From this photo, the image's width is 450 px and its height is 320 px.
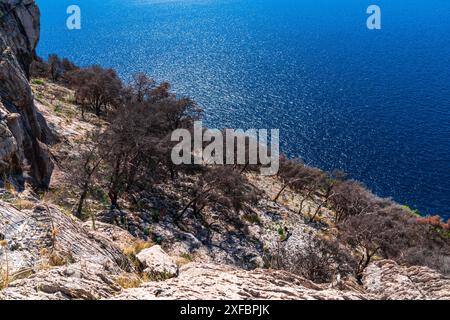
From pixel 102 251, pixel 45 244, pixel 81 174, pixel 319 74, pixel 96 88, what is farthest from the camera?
pixel 319 74

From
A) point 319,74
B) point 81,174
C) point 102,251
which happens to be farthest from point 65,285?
point 319,74

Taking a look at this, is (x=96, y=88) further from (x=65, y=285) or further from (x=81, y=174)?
(x=65, y=285)

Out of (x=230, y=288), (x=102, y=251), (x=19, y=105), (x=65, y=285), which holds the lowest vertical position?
(x=230, y=288)

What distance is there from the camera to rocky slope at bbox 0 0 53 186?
53.2 ft

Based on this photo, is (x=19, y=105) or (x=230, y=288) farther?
(x=19, y=105)

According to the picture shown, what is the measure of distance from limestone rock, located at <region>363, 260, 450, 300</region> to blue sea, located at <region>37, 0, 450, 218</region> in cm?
5322

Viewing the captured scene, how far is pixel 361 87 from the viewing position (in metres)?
111

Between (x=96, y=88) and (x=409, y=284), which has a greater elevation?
(x=96, y=88)

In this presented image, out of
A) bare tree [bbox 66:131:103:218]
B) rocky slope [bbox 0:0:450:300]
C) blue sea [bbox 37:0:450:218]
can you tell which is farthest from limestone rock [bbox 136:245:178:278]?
blue sea [bbox 37:0:450:218]

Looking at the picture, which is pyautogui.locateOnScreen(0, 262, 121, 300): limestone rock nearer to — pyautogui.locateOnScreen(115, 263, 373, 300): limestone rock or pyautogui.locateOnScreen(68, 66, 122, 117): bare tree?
pyautogui.locateOnScreen(115, 263, 373, 300): limestone rock

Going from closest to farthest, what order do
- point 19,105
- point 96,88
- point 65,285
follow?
1. point 65,285
2. point 19,105
3. point 96,88

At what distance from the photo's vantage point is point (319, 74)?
394 ft

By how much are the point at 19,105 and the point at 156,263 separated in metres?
15.7

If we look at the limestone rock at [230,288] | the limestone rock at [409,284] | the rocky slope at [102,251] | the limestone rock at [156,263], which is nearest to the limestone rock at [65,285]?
the rocky slope at [102,251]
